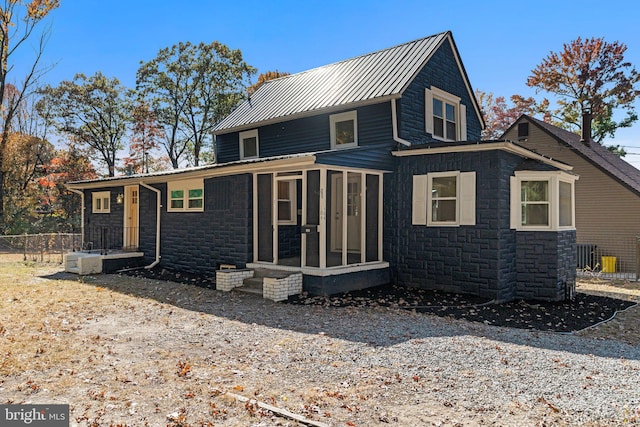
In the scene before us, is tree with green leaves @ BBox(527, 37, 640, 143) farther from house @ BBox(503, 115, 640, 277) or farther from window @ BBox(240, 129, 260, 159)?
window @ BBox(240, 129, 260, 159)

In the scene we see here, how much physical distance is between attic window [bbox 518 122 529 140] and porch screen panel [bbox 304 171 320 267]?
44.5 ft

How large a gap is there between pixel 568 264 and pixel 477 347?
5.67 m

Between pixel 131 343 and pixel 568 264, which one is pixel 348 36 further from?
pixel 131 343

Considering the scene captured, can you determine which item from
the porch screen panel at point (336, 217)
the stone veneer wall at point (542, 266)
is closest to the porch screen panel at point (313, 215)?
the porch screen panel at point (336, 217)

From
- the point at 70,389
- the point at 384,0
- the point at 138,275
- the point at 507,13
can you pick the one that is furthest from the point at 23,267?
the point at 507,13

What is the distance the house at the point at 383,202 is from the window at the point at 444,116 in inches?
1.7

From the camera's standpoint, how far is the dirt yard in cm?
373

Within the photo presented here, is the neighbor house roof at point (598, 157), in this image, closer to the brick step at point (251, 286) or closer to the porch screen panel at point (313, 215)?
the porch screen panel at point (313, 215)

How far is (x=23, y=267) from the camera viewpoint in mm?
14258

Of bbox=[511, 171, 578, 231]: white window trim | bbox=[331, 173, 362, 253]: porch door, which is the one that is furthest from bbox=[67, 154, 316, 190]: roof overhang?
bbox=[511, 171, 578, 231]: white window trim

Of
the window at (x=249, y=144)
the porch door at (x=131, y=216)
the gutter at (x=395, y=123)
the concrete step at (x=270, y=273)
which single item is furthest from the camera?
the window at (x=249, y=144)

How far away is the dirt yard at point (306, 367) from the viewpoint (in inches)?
147

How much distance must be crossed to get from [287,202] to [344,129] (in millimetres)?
2889

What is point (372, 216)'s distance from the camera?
10.7 metres
